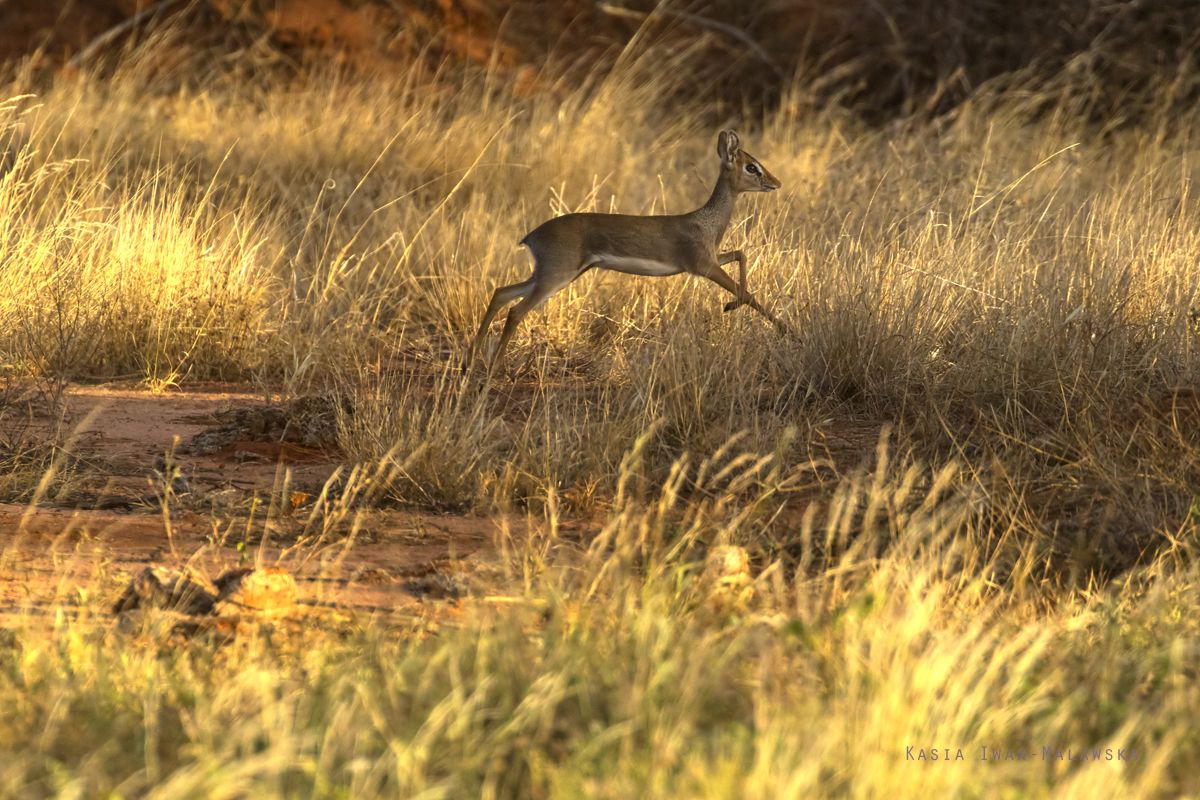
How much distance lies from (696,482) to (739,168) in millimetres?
2319

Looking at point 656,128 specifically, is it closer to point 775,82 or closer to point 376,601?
point 775,82

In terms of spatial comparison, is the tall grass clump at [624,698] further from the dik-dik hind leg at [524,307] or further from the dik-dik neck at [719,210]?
the dik-dik neck at [719,210]

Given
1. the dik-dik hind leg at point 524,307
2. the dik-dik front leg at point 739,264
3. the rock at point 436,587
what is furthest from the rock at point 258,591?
the dik-dik front leg at point 739,264

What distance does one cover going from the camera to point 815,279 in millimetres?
6094

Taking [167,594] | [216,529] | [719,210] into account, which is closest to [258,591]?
[167,594]

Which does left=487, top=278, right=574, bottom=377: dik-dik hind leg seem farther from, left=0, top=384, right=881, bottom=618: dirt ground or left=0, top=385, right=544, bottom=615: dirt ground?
left=0, top=385, right=544, bottom=615: dirt ground

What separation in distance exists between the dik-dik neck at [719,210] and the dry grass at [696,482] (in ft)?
1.42

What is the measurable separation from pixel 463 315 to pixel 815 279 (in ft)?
7.70

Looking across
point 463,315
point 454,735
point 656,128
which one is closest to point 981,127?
point 656,128

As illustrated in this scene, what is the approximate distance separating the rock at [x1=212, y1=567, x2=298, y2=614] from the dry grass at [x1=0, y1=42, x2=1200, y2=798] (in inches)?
7.1

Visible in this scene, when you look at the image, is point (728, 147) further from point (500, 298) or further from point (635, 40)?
point (635, 40)

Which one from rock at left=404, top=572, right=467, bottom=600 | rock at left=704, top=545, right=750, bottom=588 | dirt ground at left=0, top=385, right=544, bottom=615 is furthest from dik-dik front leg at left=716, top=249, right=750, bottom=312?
rock at left=404, top=572, right=467, bottom=600

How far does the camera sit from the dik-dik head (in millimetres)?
6113

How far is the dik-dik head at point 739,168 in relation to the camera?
6.11 meters
